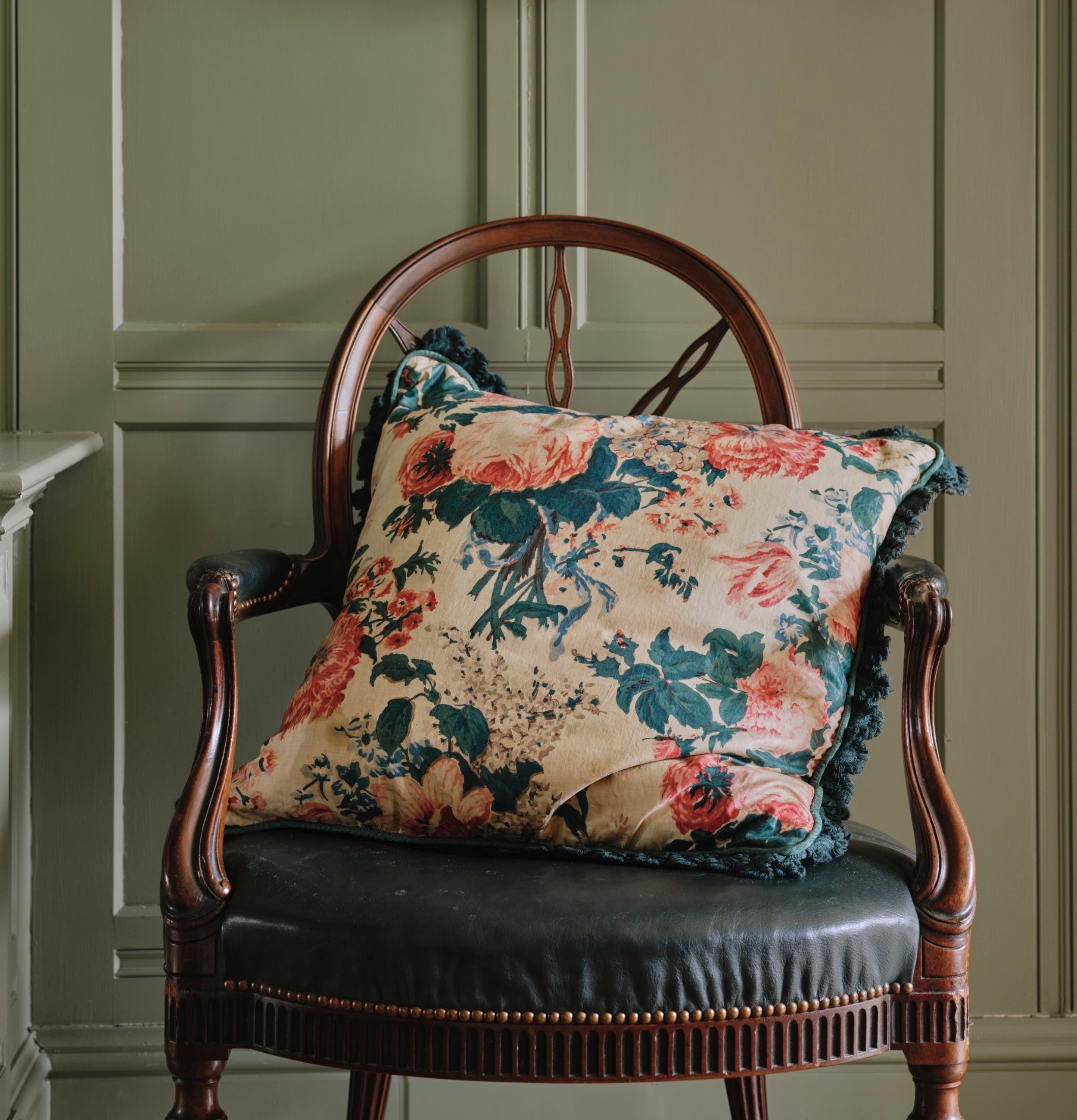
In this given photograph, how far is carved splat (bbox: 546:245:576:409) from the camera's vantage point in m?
1.19

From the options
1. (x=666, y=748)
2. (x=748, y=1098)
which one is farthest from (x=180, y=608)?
(x=748, y=1098)

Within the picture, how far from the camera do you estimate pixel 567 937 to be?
0.67 meters

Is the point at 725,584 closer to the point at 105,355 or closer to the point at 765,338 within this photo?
the point at 765,338

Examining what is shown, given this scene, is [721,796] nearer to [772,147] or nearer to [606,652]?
[606,652]

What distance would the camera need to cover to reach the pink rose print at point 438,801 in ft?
2.58

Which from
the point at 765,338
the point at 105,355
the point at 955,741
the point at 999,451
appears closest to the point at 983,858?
the point at 955,741

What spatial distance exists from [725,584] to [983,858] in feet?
2.39

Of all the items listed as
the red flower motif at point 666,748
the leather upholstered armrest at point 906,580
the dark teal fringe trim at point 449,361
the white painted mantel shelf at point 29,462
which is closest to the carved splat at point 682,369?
the dark teal fringe trim at point 449,361

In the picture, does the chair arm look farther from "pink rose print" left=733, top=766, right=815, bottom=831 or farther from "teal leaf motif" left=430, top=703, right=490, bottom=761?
"pink rose print" left=733, top=766, right=815, bottom=831

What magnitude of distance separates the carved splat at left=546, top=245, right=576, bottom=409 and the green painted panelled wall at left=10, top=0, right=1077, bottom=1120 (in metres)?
0.05

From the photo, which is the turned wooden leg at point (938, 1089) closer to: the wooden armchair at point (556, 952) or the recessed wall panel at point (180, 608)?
the wooden armchair at point (556, 952)

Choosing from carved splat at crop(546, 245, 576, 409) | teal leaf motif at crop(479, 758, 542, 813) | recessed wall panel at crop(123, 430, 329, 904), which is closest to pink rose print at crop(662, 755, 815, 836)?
teal leaf motif at crop(479, 758, 542, 813)

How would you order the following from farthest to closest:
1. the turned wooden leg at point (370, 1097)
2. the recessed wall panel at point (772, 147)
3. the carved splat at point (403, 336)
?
the recessed wall panel at point (772, 147) → the carved splat at point (403, 336) → the turned wooden leg at point (370, 1097)

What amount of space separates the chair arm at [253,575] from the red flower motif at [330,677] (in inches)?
3.2
